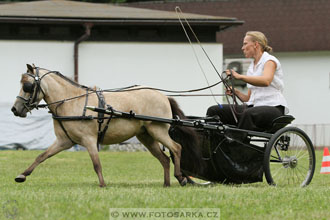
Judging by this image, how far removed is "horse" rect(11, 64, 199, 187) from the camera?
9445mm

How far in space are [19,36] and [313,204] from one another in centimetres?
1993

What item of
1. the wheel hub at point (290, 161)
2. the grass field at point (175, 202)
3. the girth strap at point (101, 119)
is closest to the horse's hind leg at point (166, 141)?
the girth strap at point (101, 119)

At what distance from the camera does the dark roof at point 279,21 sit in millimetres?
33219

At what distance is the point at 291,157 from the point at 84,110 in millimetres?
2963

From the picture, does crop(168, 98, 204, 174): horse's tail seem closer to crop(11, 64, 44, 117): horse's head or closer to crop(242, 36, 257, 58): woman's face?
crop(242, 36, 257, 58): woman's face

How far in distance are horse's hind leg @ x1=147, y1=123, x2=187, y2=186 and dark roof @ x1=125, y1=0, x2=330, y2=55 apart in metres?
23.4

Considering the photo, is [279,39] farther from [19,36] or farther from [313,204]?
[313,204]

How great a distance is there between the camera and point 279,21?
3381 centimetres

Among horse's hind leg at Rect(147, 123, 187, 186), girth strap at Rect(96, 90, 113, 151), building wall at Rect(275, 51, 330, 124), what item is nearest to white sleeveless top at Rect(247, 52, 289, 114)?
horse's hind leg at Rect(147, 123, 187, 186)

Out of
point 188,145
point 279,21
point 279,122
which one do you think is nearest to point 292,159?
point 279,122

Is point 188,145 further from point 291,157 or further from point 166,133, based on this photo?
point 291,157

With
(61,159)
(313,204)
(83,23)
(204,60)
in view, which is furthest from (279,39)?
(313,204)

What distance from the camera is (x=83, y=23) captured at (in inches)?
996

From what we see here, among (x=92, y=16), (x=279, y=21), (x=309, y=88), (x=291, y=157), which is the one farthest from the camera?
(x=279, y=21)
